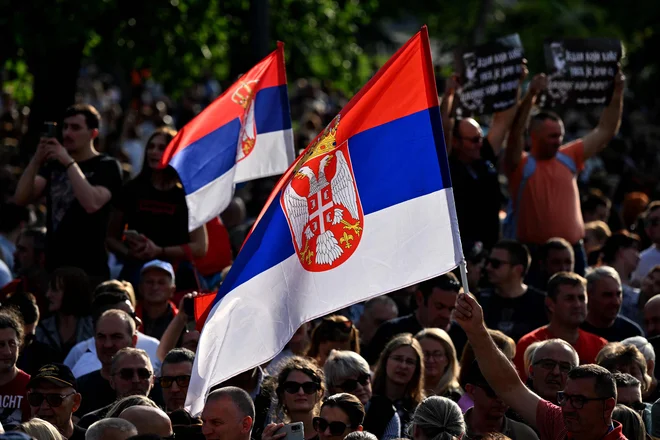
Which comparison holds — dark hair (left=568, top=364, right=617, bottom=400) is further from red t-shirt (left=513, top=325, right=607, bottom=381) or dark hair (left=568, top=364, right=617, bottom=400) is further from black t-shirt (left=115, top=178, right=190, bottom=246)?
black t-shirt (left=115, top=178, right=190, bottom=246)

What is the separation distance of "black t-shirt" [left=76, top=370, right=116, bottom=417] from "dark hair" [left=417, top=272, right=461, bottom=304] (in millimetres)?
2709

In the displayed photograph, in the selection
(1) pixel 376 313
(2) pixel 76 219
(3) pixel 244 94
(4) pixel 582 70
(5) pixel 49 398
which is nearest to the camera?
(5) pixel 49 398

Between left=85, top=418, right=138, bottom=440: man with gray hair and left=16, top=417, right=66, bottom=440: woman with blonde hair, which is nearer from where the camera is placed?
left=85, top=418, right=138, bottom=440: man with gray hair

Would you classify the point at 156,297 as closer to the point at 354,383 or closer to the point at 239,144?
the point at 239,144

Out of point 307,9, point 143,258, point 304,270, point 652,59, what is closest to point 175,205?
point 143,258

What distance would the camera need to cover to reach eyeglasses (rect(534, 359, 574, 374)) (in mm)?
8227

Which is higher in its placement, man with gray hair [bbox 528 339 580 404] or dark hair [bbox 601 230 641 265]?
dark hair [bbox 601 230 641 265]

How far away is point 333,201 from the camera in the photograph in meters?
6.81

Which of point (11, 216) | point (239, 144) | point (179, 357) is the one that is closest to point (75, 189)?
point (239, 144)

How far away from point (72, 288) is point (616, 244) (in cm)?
515

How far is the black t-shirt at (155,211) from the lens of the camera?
1064 cm

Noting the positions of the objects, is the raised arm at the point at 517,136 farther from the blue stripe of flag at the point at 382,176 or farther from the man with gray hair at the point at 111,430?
the man with gray hair at the point at 111,430

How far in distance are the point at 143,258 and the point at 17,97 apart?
32.8ft

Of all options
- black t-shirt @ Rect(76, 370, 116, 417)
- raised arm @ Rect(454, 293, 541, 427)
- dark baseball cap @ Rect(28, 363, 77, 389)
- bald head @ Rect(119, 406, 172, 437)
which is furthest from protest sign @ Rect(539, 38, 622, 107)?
bald head @ Rect(119, 406, 172, 437)
